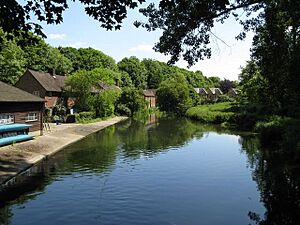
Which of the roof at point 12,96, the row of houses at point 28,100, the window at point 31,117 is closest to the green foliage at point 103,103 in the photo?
the row of houses at point 28,100

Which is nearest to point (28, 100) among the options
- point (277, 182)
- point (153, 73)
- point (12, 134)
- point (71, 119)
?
point (12, 134)

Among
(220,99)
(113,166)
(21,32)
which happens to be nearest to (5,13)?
(21,32)

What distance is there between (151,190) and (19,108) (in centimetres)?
2014

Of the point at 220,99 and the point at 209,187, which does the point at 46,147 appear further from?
the point at 220,99

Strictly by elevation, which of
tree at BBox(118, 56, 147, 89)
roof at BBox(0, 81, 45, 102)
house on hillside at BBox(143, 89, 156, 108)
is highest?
tree at BBox(118, 56, 147, 89)

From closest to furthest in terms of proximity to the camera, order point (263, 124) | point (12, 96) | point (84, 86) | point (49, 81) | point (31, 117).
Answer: point (12, 96), point (31, 117), point (263, 124), point (84, 86), point (49, 81)

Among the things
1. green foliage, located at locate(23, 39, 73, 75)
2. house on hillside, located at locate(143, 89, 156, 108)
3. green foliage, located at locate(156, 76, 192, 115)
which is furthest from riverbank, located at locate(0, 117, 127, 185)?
house on hillside, located at locate(143, 89, 156, 108)

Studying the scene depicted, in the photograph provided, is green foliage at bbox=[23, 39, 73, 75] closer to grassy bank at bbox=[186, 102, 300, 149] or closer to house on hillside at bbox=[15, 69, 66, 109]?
house on hillside at bbox=[15, 69, 66, 109]

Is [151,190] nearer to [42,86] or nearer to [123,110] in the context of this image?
[42,86]

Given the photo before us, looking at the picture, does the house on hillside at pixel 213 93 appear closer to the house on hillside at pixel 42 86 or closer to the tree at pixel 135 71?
the tree at pixel 135 71

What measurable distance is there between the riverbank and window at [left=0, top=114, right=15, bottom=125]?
280cm

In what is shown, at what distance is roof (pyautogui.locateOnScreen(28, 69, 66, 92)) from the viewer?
56263 mm

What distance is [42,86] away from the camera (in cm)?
5528

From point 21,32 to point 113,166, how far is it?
15.5 m
